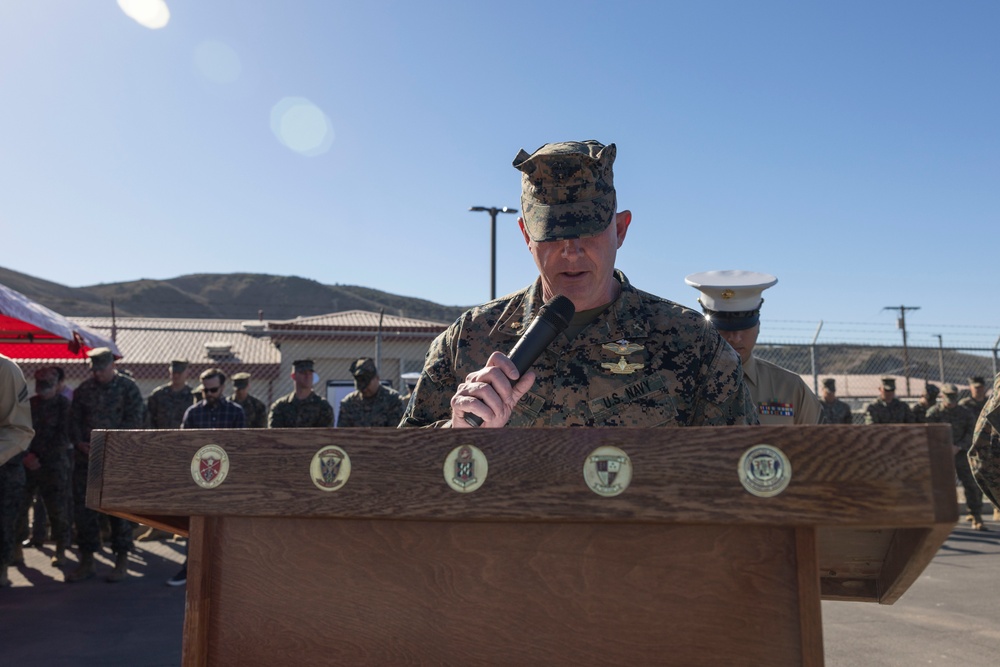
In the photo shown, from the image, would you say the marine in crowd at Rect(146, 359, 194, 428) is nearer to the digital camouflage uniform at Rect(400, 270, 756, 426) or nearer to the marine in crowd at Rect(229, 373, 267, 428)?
the marine in crowd at Rect(229, 373, 267, 428)

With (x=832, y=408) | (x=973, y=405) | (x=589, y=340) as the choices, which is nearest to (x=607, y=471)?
(x=589, y=340)

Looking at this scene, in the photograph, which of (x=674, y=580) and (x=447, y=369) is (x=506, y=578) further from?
(x=447, y=369)

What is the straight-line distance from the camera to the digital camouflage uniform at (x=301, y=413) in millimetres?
8505

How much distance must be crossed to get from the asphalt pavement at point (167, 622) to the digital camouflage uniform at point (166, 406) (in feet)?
6.77

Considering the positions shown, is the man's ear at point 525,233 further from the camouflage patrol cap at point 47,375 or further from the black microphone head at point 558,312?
the camouflage patrol cap at point 47,375

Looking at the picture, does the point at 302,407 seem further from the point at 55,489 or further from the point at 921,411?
the point at 921,411

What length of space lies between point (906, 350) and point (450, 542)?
50.4ft

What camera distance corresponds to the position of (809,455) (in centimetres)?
89

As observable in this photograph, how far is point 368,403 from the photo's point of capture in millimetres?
8523

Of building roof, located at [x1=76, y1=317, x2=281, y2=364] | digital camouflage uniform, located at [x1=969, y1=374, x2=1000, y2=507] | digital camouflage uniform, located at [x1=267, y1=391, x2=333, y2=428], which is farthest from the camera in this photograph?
building roof, located at [x1=76, y1=317, x2=281, y2=364]

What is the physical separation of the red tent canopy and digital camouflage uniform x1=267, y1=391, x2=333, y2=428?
194 centimetres

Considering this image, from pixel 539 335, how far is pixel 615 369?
0.55 metres

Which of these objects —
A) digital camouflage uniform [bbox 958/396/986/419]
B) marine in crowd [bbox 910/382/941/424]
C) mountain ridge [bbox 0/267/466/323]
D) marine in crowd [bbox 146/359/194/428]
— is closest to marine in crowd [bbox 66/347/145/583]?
marine in crowd [bbox 146/359/194/428]

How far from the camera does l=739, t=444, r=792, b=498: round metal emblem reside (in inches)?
35.2
